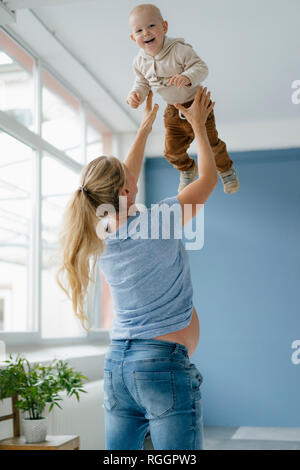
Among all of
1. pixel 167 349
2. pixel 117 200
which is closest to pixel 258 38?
pixel 117 200

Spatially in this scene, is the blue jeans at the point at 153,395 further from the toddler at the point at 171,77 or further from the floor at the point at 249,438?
the floor at the point at 249,438

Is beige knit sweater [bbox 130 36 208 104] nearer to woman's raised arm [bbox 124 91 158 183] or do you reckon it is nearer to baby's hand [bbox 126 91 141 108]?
baby's hand [bbox 126 91 141 108]

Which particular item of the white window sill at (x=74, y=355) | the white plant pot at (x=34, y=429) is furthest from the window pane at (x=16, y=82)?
the white plant pot at (x=34, y=429)

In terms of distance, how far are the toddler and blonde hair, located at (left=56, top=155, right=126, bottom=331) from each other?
1.61ft

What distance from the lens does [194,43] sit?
4.06 metres

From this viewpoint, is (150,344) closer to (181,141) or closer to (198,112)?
(198,112)

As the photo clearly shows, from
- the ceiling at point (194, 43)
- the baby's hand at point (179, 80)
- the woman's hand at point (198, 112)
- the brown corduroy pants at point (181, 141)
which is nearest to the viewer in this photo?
the woman's hand at point (198, 112)

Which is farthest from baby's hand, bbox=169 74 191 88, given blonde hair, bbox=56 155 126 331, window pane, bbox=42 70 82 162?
window pane, bbox=42 70 82 162

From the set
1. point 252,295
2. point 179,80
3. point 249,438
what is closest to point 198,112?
point 179,80

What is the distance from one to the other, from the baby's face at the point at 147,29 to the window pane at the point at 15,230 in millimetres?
1923

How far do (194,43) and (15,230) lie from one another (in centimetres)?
179

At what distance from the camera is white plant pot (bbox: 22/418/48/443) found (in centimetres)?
275

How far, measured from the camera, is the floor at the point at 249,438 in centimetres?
456

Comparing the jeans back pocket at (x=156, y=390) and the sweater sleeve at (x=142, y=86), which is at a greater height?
the sweater sleeve at (x=142, y=86)
